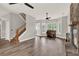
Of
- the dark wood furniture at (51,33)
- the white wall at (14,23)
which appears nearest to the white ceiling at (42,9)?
the white wall at (14,23)

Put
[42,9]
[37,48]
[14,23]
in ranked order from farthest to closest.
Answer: [37,48] → [14,23] → [42,9]

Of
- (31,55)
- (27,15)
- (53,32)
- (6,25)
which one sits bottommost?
(31,55)

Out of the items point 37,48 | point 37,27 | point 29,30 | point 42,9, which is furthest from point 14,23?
point 37,48

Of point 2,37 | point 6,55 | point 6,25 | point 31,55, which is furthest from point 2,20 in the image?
point 31,55

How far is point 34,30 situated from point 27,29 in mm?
216

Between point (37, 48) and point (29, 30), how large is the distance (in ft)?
1.78

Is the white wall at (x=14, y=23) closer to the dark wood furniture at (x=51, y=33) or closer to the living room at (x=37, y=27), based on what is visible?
the living room at (x=37, y=27)

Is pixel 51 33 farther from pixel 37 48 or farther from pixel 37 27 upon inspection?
pixel 37 48

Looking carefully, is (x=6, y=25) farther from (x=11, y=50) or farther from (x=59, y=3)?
(x=59, y=3)

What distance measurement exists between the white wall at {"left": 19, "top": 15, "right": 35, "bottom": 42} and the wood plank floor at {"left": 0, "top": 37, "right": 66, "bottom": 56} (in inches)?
4.5

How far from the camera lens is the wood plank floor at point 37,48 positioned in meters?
2.64

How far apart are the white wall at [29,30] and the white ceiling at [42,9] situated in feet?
0.56

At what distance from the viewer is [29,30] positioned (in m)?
3.03

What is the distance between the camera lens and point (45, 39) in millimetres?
2996
